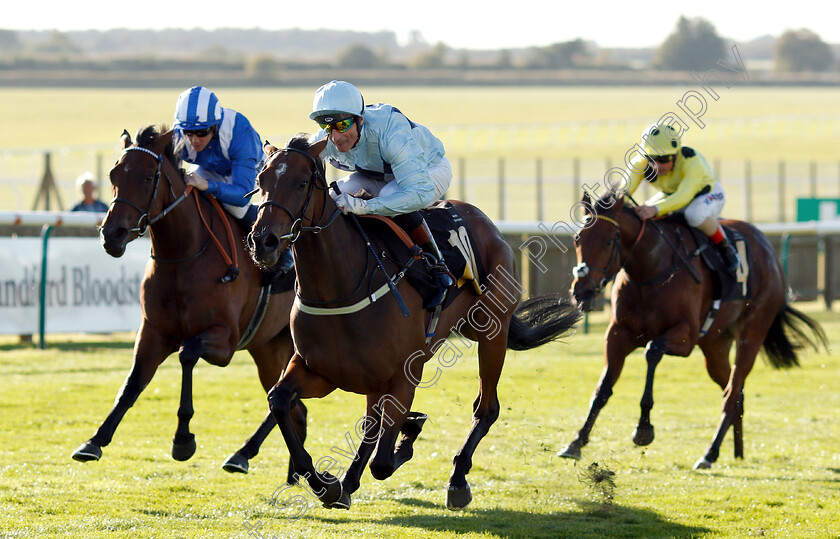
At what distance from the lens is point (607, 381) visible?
6.71 m

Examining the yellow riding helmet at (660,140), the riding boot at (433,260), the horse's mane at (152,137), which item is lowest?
the riding boot at (433,260)

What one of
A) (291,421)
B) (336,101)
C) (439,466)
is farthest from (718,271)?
(291,421)

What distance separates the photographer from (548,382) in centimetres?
1051

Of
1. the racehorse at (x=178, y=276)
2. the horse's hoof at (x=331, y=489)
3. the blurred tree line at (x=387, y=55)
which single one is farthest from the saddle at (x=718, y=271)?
the blurred tree line at (x=387, y=55)

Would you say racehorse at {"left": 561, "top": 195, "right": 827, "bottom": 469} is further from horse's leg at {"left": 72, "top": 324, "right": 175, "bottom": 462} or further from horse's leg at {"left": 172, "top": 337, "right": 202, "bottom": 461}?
horse's leg at {"left": 72, "top": 324, "right": 175, "bottom": 462}

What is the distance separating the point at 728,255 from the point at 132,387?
4.44 meters

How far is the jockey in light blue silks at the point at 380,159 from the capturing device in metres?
4.50

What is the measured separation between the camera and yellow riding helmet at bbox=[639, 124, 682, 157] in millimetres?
7199

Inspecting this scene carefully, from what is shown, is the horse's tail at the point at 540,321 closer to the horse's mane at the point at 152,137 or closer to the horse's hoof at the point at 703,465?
the horse's hoof at the point at 703,465

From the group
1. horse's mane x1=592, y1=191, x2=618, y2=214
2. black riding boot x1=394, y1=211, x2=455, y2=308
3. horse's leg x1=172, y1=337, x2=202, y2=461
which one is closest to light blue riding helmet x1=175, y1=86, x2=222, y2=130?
horse's leg x1=172, y1=337, x2=202, y2=461

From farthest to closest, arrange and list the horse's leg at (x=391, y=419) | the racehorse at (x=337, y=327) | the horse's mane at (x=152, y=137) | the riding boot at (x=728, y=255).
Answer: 1. the riding boot at (x=728, y=255)
2. the horse's mane at (x=152, y=137)
3. the horse's leg at (x=391, y=419)
4. the racehorse at (x=337, y=327)

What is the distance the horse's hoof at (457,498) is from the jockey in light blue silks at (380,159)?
99 cm

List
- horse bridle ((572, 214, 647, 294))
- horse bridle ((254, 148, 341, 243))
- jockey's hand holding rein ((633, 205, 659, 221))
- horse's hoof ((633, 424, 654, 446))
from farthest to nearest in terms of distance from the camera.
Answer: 1. jockey's hand holding rein ((633, 205, 659, 221))
2. horse bridle ((572, 214, 647, 294))
3. horse's hoof ((633, 424, 654, 446))
4. horse bridle ((254, 148, 341, 243))

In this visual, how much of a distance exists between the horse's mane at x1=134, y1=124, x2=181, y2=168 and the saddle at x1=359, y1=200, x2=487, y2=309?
1.31 meters
